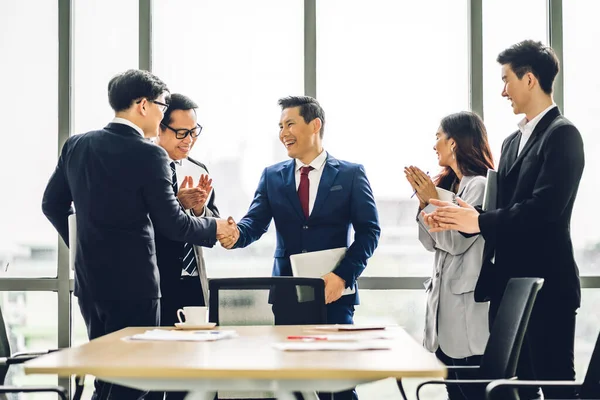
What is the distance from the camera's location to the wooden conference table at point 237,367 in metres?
1.62

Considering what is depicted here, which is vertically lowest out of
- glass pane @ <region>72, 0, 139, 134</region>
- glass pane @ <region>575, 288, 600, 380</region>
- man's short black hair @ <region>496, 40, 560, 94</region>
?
glass pane @ <region>575, 288, 600, 380</region>

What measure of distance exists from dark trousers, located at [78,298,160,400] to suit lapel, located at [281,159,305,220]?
102 centimetres

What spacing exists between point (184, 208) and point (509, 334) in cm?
183

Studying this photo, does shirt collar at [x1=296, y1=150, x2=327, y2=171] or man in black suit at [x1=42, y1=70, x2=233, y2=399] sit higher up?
shirt collar at [x1=296, y1=150, x2=327, y2=171]

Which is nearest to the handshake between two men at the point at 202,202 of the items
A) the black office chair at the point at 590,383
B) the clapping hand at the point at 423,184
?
the clapping hand at the point at 423,184

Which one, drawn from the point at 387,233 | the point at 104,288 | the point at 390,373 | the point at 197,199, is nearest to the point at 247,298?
the point at 104,288

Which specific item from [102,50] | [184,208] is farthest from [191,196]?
[102,50]

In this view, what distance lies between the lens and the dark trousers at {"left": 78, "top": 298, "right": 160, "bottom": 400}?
2969 mm

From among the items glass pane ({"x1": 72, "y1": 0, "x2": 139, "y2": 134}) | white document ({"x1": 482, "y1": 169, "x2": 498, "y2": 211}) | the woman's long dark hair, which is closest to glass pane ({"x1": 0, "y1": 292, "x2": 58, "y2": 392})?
glass pane ({"x1": 72, "y1": 0, "x2": 139, "y2": 134})

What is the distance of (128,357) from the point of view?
1841mm

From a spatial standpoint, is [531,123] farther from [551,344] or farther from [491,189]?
[551,344]

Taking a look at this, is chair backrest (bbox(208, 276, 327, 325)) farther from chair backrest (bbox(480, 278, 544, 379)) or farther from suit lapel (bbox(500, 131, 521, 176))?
suit lapel (bbox(500, 131, 521, 176))

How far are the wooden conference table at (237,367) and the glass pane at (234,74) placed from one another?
8.49 feet

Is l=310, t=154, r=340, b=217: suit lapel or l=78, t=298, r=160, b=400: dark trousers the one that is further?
l=310, t=154, r=340, b=217: suit lapel
